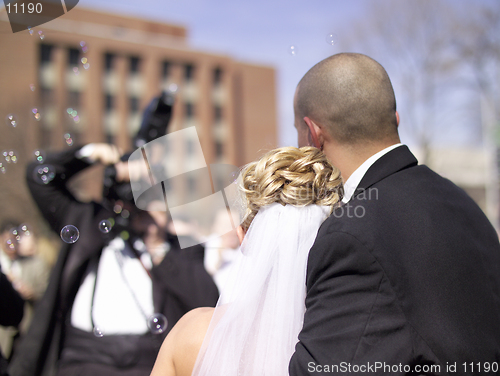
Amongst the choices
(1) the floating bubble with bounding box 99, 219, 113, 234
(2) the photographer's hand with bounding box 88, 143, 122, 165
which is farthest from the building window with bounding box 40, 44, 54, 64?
(1) the floating bubble with bounding box 99, 219, 113, 234

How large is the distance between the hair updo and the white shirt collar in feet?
0.44

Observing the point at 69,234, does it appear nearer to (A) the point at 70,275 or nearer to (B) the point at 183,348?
(A) the point at 70,275

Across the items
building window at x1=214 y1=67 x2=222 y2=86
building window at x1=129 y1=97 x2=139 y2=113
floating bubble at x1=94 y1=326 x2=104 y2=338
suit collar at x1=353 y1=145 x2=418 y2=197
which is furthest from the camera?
building window at x1=214 y1=67 x2=222 y2=86

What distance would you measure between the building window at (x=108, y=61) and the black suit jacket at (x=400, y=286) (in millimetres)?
33847

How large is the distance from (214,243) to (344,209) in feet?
7.38

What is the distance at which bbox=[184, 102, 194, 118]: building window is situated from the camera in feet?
112

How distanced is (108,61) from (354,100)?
33694mm

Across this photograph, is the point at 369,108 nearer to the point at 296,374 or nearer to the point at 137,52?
the point at 296,374

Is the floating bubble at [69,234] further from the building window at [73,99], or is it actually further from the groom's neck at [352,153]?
the building window at [73,99]

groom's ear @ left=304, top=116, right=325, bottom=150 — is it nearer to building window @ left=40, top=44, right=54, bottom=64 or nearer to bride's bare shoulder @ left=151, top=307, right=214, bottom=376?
bride's bare shoulder @ left=151, top=307, right=214, bottom=376

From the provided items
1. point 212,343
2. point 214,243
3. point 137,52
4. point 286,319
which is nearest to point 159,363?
point 212,343

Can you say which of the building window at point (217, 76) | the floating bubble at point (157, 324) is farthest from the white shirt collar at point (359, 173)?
the building window at point (217, 76)

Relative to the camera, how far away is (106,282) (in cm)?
262

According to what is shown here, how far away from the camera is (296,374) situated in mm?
1159
